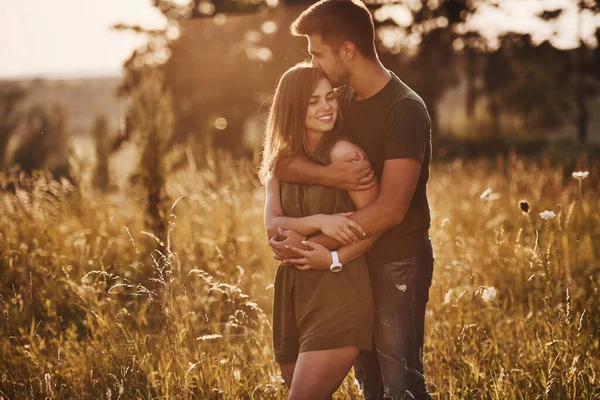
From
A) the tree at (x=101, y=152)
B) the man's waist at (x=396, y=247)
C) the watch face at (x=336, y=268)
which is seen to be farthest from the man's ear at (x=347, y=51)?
the tree at (x=101, y=152)

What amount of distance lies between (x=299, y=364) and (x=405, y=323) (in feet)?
1.90

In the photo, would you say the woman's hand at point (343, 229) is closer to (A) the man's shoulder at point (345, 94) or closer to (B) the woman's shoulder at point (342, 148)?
(B) the woman's shoulder at point (342, 148)

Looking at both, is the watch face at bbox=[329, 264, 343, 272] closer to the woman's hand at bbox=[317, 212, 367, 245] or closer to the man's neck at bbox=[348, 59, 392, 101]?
the woman's hand at bbox=[317, 212, 367, 245]

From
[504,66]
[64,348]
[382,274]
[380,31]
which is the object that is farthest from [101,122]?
[504,66]

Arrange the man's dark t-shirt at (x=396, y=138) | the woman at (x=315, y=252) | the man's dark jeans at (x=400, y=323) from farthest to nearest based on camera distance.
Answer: the man's dark jeans at (x=400, y=323) < the man's dark t-shirt at (x=396, y=138) < the woman at (x=315, y=252)

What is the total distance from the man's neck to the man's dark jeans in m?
0.86

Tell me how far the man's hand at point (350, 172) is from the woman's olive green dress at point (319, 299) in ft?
0.31

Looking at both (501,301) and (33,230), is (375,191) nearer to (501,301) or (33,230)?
(501,301)

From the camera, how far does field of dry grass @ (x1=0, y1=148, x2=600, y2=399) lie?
11.6ft

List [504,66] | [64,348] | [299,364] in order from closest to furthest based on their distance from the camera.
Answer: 1. [299,364]
2. [64,348]
3. [504,66]

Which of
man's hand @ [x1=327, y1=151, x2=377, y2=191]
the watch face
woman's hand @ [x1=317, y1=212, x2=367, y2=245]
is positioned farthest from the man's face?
the watch face

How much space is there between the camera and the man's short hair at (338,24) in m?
3.04

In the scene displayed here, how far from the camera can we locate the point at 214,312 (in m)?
4.89

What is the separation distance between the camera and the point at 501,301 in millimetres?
4922
